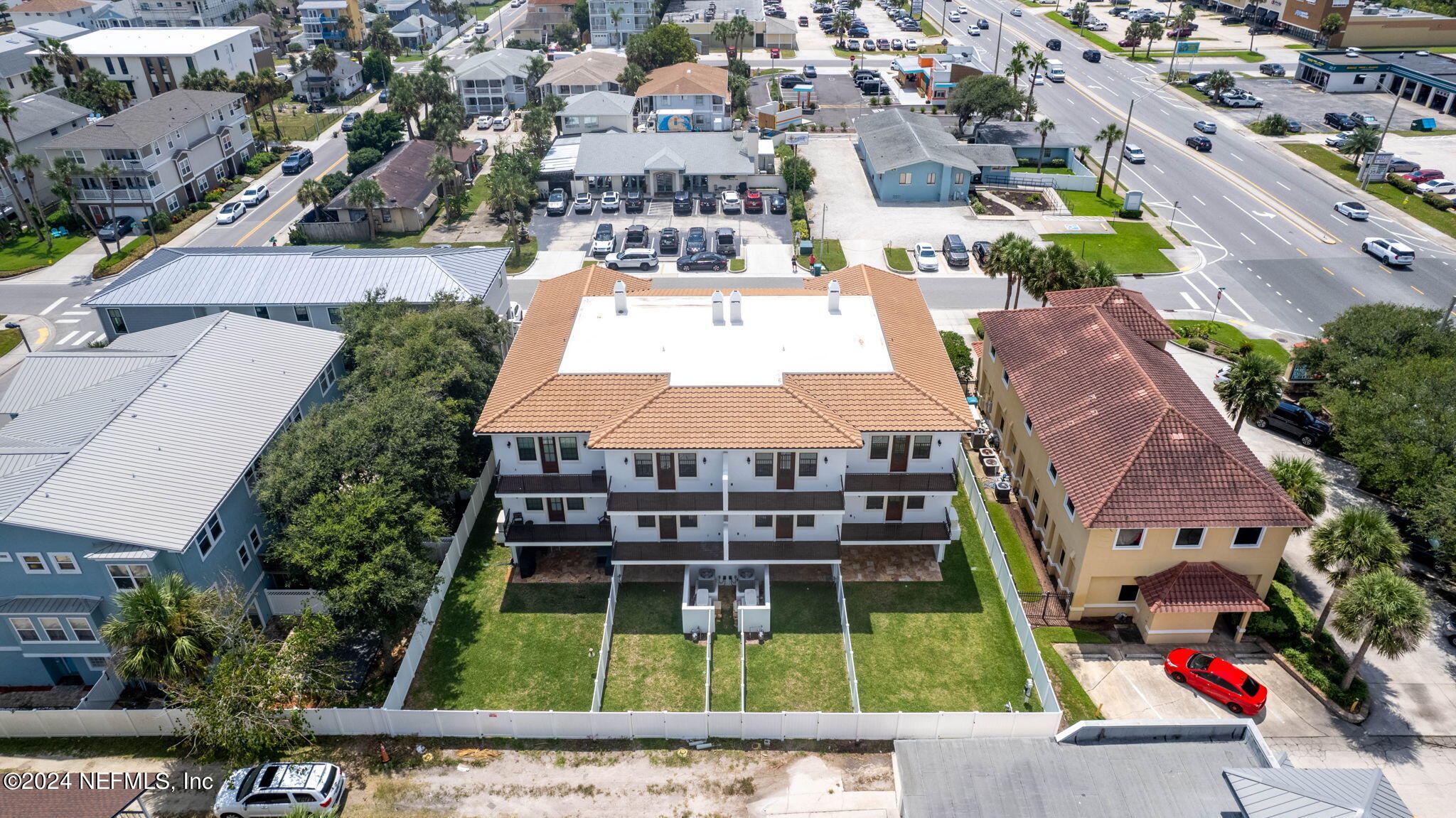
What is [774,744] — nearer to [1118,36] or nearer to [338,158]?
A: [338,158]

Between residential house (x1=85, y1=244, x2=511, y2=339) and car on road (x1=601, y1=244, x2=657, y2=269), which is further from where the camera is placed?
car on road (x1=601, y1=244, x2=657, y2=269)

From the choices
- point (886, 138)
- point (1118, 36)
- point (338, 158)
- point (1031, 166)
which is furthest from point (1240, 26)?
point (338, 158)

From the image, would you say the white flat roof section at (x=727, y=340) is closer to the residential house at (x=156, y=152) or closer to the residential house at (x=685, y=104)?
the residential house at (x=156, y=152)

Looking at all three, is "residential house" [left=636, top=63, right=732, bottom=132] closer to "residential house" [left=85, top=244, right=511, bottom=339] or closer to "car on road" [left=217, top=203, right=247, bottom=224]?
"car on road" [left=217, top=203, right=247, bottom=224]

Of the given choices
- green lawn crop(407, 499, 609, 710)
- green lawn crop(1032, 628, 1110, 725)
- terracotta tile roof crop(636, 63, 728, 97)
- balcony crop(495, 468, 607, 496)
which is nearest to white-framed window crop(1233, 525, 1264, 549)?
green lawn crop(1032, 628, 1110, 725)

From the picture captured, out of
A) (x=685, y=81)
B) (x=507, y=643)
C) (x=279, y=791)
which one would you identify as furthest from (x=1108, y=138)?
(x=279, y=791)

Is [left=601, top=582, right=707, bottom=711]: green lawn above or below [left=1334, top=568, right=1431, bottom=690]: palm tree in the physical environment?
below
